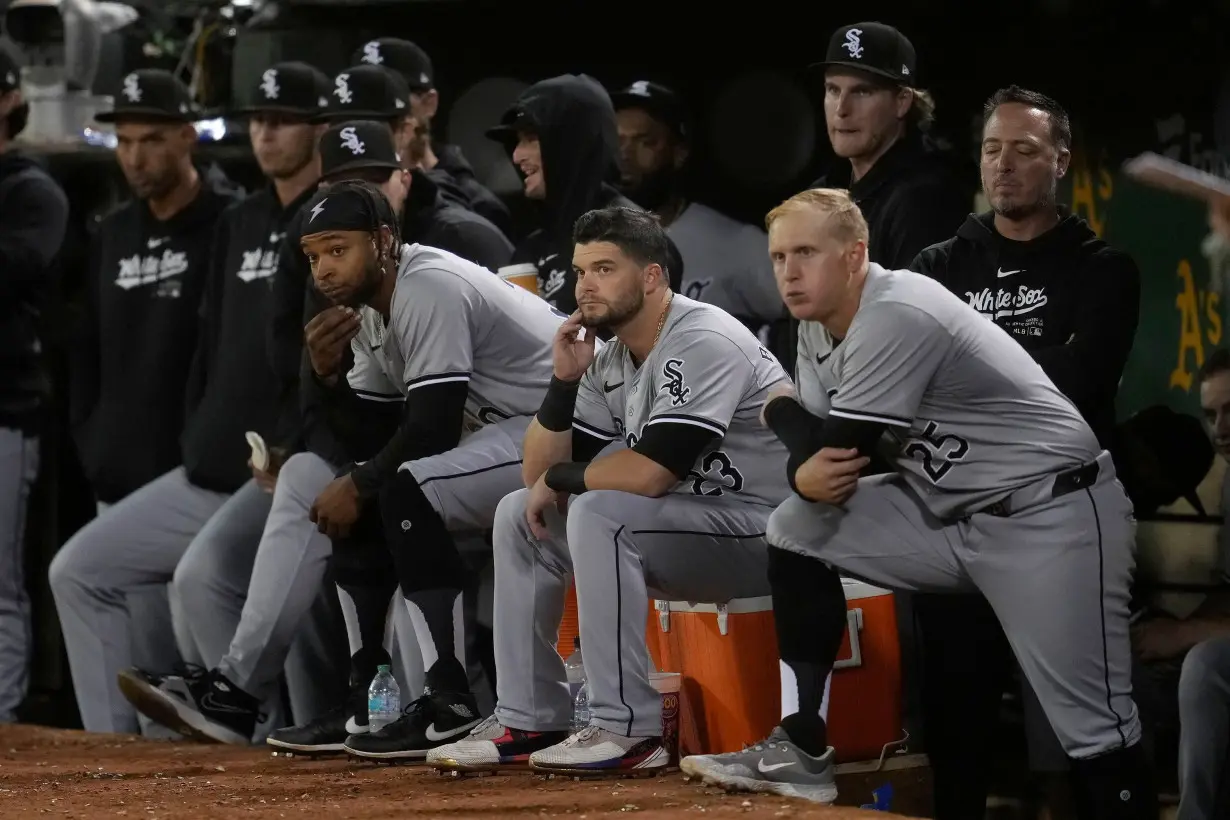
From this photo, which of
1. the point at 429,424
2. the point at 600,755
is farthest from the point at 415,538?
the point at 600,755

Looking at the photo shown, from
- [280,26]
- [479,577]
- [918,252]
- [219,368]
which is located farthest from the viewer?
[280,26]

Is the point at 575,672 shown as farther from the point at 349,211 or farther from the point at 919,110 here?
the point at 919,110

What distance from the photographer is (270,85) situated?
629cm

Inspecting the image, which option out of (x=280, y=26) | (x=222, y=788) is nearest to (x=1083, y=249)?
(x=222, y=788)

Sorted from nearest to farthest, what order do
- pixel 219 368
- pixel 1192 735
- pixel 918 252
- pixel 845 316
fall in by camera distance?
pixel 845 316
pixel 1192 735
pixel 918 252
pixel 219 368

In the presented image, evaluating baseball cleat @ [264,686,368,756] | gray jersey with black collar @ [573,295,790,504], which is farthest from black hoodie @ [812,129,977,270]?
baseball cleat @ [264,686,368,756]

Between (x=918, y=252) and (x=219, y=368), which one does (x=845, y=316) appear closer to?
(x=918, y=252)

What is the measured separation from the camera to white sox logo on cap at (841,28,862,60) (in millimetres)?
5043

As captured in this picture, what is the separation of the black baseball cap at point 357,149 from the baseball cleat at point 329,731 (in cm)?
152

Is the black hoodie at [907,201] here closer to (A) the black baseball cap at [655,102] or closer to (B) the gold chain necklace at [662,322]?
(B) the gold chain necklace at [662,322]

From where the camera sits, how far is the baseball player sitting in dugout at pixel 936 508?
3.98m

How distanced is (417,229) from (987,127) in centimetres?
195

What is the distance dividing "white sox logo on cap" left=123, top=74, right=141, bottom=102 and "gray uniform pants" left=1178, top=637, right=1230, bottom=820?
4006 mm

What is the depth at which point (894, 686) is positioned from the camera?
4.60 meters
